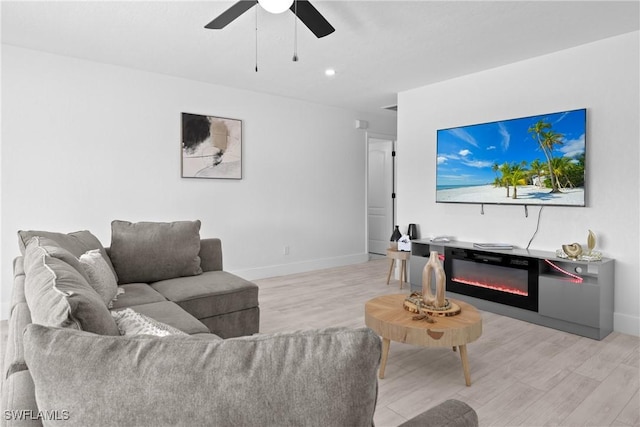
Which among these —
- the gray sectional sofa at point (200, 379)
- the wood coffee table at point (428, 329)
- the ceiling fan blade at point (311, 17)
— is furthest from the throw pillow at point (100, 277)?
the ceiling fan blade at point (311, 17)

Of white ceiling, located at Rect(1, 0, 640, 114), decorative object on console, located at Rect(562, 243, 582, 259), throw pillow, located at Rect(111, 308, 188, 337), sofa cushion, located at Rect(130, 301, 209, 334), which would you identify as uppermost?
white ceiling, located at Rect(1, 0, 640, 114)

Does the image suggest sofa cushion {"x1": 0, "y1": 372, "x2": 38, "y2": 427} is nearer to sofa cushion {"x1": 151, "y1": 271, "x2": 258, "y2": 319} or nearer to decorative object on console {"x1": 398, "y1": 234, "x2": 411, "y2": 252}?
sofa cushion {"x1": 151, "y1": 271, "x2": 258, "y2": 319}

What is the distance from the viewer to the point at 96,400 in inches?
25.4

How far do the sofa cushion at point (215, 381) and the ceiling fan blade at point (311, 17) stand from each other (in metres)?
2.23

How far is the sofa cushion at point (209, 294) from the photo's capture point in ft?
8.87

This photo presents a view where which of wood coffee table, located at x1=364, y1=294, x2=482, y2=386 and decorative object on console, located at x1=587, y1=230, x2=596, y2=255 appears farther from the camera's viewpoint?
decorative object on console, located at x1=587, y1=230, x2=596, y2=255

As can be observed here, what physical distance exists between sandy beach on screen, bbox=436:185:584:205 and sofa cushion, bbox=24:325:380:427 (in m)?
3.58

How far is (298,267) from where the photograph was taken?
564 cm

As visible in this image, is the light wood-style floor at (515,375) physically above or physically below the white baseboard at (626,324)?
below

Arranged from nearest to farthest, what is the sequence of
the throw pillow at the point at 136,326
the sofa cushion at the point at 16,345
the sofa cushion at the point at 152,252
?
1. the sofa cushion at the point at 16,345
2. the throw pillow at the point at 136,326
3. the sofa cushion at the point at 152,252

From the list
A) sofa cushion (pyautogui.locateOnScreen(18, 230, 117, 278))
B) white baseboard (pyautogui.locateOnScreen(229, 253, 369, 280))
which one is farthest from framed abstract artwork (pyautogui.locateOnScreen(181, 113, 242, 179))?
sofa cushion (pyautogui.locateOnScreen(18, 230, 117, 278))

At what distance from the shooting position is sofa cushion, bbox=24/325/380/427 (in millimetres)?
628

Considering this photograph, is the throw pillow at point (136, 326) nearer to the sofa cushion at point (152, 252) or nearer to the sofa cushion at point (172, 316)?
the sofa cushion at point (172, 316)

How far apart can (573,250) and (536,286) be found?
0.43m
